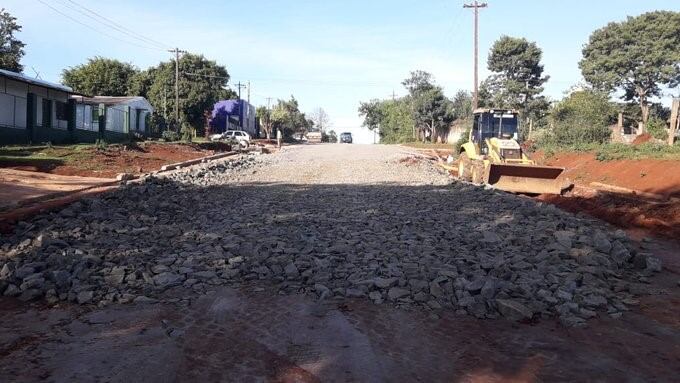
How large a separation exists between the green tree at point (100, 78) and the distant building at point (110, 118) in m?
12.1

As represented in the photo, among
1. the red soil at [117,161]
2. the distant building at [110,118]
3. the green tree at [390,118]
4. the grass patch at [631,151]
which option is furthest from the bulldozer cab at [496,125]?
the green tree at [390,118]

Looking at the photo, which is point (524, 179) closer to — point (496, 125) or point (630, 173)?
point (496, 125)

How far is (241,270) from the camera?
732 cm

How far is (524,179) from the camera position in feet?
57.7

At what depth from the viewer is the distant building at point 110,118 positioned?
34.7 meters

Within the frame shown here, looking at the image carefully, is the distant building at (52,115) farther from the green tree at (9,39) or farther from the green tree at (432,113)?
the green tree at (432,113)

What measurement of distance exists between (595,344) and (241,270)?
4273mm

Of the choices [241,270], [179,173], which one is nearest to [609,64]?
[179,173]

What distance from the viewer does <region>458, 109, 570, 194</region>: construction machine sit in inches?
686

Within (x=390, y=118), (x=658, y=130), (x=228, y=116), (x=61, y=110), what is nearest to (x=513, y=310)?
(x=61, y=110)

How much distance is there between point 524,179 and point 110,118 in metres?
31.4

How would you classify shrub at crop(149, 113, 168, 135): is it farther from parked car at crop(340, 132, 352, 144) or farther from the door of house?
parked car at crop(340, 132, 352, 144)

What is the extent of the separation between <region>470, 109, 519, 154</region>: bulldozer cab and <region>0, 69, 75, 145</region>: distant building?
68.5 ft

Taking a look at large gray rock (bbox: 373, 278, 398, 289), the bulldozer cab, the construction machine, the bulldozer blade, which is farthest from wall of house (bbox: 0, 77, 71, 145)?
large gray rock (bbox: 373, 278, 398, 289)
